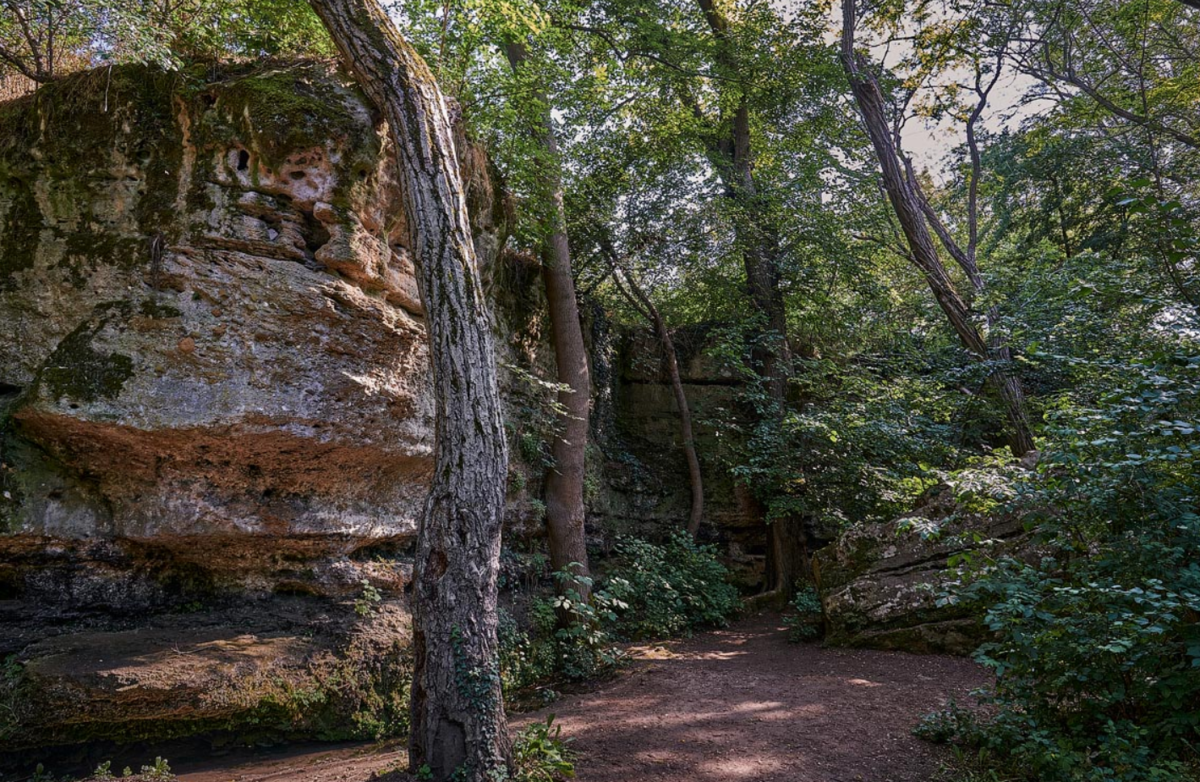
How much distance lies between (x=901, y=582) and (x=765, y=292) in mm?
6556

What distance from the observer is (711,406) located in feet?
42.5

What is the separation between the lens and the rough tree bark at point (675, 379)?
38.6ft

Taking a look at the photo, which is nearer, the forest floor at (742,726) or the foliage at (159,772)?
the forest floor at (742,726)

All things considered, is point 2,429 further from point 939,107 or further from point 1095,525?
point 939,107

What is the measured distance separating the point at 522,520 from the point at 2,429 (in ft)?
18.4

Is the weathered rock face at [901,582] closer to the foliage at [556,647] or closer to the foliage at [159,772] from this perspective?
the foliage at [556,647]

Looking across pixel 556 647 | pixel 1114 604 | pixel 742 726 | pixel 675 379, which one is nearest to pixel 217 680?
pixel 556 647

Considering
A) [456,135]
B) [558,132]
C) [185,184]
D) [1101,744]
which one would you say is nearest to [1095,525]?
[1101,744]

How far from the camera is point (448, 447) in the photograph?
436cm

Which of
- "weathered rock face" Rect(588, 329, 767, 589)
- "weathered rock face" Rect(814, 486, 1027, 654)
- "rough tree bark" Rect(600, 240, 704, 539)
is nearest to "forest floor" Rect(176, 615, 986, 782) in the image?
"weathered rock face" Rect(814, 486, 1027, 654)

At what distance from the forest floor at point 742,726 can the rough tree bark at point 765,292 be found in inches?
159

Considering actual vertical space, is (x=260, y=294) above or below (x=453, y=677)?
above

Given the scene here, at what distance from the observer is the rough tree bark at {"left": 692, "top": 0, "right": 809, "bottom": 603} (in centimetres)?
1180

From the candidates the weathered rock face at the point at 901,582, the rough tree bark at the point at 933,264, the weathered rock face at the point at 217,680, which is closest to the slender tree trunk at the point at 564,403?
the weathered rock face at the point at 217,680
